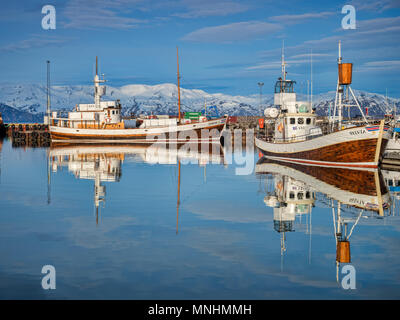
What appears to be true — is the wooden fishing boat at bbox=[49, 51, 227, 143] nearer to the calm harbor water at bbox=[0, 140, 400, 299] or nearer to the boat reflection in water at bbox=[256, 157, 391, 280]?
the boat reflection in water at bbox=[256, 157, 391, 280]

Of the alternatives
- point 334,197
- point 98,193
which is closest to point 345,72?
point 334,197

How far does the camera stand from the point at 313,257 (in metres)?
13.8

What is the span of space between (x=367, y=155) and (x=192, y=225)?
23.8 meters

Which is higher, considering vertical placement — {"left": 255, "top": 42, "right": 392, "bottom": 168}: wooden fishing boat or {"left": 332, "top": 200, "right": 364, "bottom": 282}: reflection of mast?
{"left": 255, "top": 42, "right": 392, "bottom": 168}: wooden fishing boat

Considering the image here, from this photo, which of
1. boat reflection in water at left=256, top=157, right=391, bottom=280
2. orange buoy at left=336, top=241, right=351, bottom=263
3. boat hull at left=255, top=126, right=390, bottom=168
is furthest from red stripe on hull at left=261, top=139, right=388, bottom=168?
orange buoy at left=336, top=241, right=351, bottom=263

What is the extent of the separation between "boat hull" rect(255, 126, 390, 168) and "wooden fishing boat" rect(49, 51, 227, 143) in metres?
44.4

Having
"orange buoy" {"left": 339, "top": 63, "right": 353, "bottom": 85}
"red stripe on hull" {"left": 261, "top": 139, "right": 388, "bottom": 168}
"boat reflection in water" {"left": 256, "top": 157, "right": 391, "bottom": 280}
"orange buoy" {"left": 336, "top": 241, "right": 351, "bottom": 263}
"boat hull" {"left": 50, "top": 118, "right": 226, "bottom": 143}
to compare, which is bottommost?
"orange buoy" {"left": 336, "top": 241, "right": 351, "bottom": 263}

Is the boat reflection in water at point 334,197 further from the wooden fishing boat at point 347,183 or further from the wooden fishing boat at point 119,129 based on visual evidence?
the wooden fishing boat at point 119,129

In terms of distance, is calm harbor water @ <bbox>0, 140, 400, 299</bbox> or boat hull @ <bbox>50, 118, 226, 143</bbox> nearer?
calm harbor water @ <bbox>0, 140, 400, 299</bbox>

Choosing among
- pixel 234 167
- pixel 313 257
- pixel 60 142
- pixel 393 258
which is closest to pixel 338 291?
pixel 313 257

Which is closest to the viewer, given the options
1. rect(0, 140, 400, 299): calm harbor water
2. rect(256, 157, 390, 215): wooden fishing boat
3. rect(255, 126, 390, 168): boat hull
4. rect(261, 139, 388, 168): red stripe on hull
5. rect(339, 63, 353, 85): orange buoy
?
rect(0, 140, 400, 299): calm harbor water

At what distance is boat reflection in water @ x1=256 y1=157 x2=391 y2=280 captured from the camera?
17.7 m

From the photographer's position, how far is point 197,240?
1596 cm
